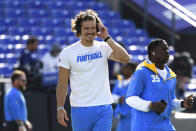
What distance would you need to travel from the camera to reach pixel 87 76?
607 cm

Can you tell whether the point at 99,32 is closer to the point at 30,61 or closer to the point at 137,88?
the point at 137,88

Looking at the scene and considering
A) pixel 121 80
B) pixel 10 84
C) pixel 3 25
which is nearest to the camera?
pixel 121 80

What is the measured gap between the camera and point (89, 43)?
20.0ft

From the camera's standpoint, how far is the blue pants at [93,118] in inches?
237

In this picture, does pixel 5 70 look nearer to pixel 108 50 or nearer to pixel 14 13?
pixel 14 13

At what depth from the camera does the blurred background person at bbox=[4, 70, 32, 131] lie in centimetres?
1069

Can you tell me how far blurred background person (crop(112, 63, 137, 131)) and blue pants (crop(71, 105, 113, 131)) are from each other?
9.64 feet

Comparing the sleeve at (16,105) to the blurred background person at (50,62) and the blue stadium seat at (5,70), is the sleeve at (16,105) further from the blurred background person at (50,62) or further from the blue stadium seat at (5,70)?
the blue stadium seat at (5,70)

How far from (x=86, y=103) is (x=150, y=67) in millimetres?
813

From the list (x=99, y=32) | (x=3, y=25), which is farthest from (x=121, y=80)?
(x=3, y=25)

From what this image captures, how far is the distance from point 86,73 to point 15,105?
4834 mm

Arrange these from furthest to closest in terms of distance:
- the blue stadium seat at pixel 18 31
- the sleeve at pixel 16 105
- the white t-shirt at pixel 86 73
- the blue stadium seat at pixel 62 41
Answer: the blue stadium seat at pixel 18 31
the blue stadium seat at pixel 62 41
the sleeve at pixel 16 105
the white t-shirt at pixel 86 73

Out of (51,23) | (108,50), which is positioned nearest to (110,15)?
(51,23)

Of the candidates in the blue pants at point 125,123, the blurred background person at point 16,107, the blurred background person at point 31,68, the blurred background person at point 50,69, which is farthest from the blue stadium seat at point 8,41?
the blue pants at point 125,123
